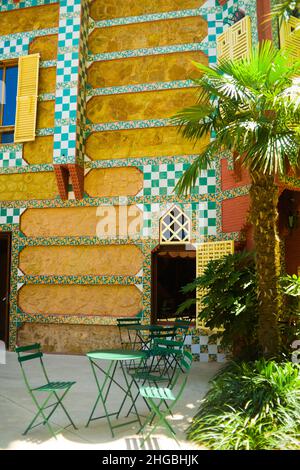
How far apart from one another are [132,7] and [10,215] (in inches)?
206

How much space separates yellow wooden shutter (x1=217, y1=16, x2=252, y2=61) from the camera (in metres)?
7.44

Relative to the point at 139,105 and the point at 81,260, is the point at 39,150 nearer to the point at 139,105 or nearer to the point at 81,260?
the point at 139,105

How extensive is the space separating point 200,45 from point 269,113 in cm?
416

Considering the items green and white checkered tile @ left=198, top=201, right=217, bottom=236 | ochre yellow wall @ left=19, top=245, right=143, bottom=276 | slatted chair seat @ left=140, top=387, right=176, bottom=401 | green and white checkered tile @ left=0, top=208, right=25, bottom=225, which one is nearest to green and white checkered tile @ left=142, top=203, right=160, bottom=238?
ochre yellow wall @ left=19, top=245, right=143, bottom=276

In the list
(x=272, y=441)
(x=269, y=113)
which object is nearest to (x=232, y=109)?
(x=269, y=113)

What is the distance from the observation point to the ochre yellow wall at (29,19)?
9.87m

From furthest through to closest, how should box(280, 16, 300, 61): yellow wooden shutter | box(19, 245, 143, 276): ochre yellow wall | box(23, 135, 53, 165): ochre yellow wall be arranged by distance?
1. box(23, 135, 53, 165): ochre yellow wall
2. box(19, 245, 143, 276): ochre yellow wall
3. box(280, 16, 300, 61): yellow wooden shutter

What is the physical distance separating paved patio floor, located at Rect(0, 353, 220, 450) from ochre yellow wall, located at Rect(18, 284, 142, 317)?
65.2 inches

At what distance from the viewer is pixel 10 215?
9719 millimetres

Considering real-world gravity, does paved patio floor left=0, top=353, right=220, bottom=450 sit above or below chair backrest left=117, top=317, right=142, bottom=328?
below

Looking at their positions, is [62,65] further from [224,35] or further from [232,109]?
[232,109]

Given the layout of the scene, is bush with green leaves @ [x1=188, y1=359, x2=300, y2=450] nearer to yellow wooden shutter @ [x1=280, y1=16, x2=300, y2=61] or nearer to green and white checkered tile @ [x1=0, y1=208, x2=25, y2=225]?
yellow wooden shutter @ [x1=280, y1=16, x2=300, y2=61]

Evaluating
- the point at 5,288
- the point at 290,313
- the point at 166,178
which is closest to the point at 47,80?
the point at 166,178

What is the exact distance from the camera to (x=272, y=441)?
375cm
